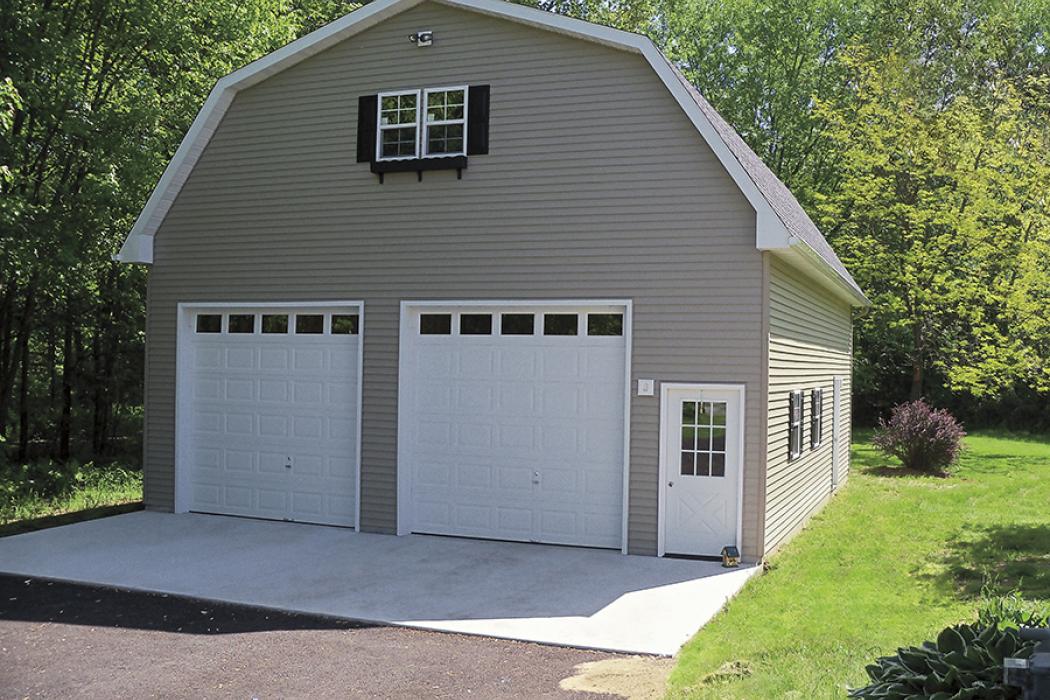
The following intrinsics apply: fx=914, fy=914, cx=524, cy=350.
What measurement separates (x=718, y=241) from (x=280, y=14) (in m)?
14.1

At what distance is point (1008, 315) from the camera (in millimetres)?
21203

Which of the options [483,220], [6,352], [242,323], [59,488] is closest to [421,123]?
[483,220]

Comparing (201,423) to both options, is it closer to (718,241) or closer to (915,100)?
(718,241)

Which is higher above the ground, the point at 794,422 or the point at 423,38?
the point at 423,38

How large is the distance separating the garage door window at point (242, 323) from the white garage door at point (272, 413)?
0.04ft

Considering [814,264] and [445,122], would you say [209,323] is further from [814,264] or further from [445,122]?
[814,264]

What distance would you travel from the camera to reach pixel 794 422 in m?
11.1

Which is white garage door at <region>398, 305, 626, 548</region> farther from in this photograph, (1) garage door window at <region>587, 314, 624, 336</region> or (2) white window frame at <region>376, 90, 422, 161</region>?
(2) white window frame at <region>376, 90, 422, 161</region>

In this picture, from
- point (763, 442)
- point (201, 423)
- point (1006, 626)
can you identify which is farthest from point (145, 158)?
point (1006, 626)

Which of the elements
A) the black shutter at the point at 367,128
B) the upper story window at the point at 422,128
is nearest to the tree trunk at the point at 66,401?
the black shutter at the point at 367,128

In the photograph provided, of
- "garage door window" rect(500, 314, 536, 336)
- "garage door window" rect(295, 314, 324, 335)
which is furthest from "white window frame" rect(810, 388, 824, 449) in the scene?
"garage door window" rect(295, 314, 324, 335)

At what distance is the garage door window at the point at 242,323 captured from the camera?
1190cm

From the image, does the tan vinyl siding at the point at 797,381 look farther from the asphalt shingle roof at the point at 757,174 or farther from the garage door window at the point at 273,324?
the garage door window at the point at 273,324

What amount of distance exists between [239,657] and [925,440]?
15.1 m
